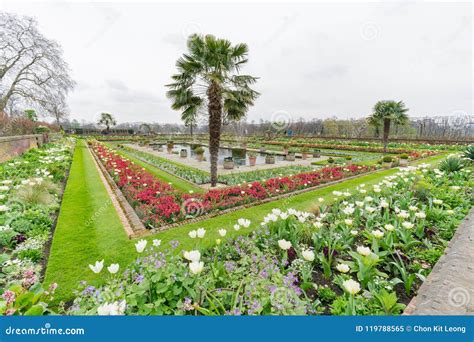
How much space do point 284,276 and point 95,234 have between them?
13.1 feet

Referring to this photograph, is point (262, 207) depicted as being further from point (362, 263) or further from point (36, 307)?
point (36, 307)

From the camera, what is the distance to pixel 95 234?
14.1 feet

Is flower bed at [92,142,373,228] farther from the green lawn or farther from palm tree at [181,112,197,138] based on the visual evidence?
palm tree at [181,112,197,138]

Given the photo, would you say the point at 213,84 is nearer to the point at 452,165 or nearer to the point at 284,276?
the point at 284,276

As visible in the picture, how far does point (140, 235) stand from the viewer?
169 inches

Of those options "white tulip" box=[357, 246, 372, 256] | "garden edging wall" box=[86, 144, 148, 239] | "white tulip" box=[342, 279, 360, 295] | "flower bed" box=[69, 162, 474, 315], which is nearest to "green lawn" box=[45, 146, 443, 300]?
"garden edging wall" box=[86, 144, 148, 239]

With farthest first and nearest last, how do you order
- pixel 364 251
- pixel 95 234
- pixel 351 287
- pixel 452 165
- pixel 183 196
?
1. pixel 452 165
2. pixel 183 196
3. pixel 95 234
4. pixel 364 251
5. pixel 351 287

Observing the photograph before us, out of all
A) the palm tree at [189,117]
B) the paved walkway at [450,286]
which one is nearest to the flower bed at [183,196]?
the palm tree at [189,117]

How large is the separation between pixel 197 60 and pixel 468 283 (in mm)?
8363

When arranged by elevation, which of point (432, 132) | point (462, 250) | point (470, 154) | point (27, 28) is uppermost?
point (27, 28)

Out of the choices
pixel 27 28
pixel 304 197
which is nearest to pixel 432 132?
pixel 304 197

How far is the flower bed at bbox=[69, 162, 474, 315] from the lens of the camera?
1.93 meters

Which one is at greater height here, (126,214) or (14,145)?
(14,145)

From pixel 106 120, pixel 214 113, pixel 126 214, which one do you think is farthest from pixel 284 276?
pixel 106 120
